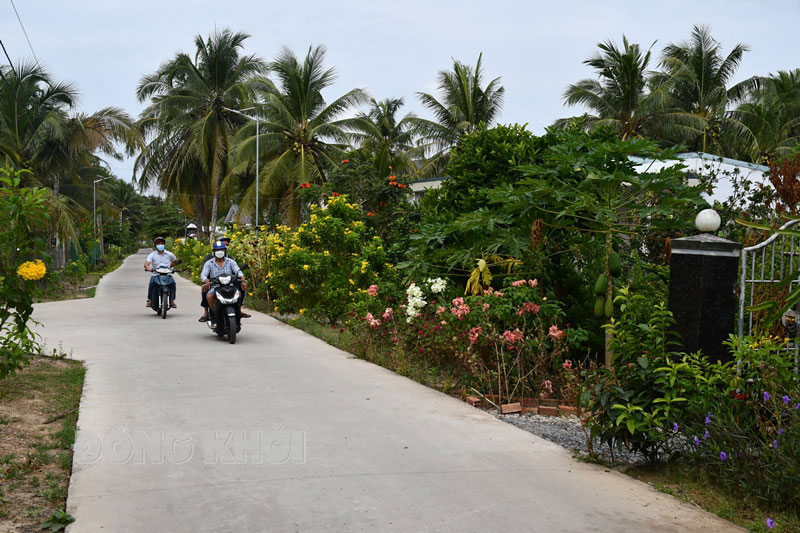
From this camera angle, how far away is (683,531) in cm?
404

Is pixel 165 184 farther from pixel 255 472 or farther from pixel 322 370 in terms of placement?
pixel 255 472

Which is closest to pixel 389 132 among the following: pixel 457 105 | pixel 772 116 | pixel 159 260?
pixel 457 105

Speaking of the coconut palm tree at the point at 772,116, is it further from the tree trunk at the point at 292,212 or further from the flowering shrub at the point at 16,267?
the flowering shrub at the point at 16,267

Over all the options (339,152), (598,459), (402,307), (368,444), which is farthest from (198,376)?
(339,152)

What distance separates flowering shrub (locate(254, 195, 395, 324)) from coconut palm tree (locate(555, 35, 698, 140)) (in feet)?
60.6

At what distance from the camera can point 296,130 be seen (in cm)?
3150

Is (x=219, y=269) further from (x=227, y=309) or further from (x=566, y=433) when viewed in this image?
(x=566, y=433)

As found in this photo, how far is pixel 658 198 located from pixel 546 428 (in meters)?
2.90

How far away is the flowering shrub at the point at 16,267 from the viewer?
22.4 feet

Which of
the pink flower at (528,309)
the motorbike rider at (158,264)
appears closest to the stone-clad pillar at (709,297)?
the pink flower at (528,309)

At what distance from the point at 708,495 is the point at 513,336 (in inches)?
110

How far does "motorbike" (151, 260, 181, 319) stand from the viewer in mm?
15164

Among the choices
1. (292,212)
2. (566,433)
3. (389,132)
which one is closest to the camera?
(566,433)

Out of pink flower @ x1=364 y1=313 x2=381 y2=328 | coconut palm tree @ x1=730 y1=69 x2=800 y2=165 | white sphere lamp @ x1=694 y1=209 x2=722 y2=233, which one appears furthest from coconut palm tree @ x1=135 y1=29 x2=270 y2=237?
white sphere lamp @ x1=694 y1=209 x2=722 y2=233
